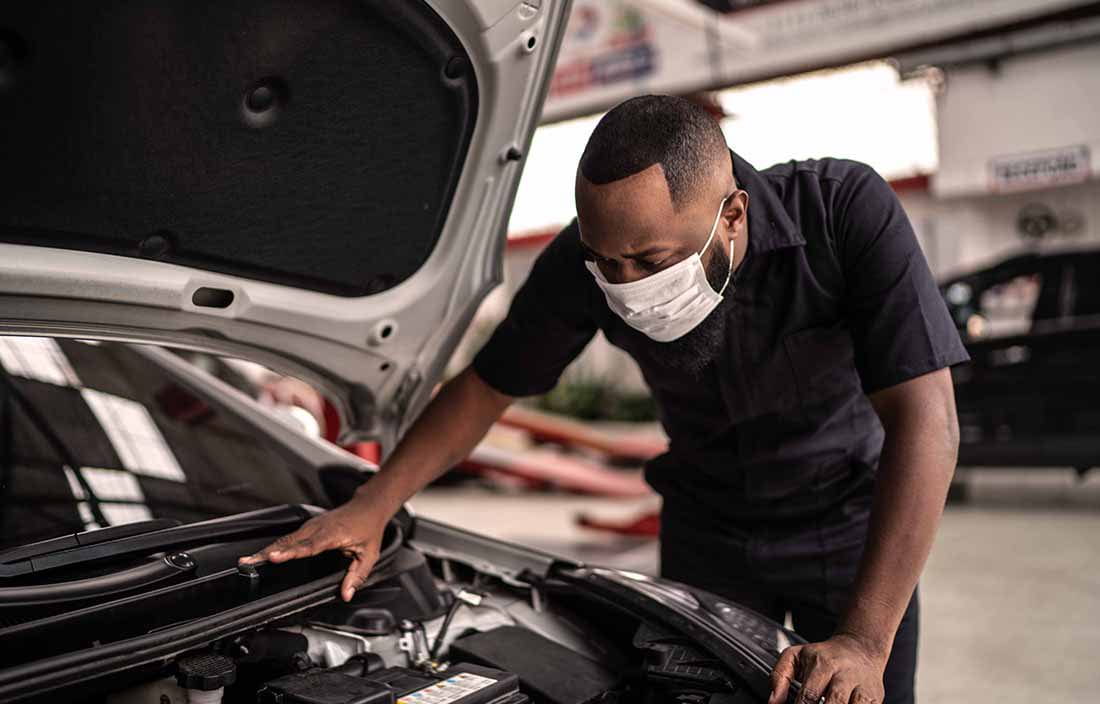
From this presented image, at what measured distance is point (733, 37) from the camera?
616 cm

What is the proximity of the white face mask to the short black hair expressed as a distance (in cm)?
9

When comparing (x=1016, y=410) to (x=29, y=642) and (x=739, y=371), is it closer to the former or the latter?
(x=739, y=371)

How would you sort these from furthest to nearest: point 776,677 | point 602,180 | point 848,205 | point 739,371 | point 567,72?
point 567,72
point 739,371
point 848,205
point 602,180
point 776,677

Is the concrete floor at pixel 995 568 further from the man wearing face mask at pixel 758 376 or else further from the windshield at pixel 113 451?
the windshield at pixel 113 451

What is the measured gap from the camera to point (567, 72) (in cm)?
772

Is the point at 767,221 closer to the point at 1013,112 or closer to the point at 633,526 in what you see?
the point at 633,526

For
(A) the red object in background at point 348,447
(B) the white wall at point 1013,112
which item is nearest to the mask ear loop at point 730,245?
(A) the red object in background at point 348,447

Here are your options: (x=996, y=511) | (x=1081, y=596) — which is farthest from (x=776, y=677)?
(x=996, y=511)

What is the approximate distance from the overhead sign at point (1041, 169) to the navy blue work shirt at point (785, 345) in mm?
7000

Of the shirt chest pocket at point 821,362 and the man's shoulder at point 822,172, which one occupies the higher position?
the man's shoulder at point 822,172

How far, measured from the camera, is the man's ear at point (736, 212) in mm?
1382

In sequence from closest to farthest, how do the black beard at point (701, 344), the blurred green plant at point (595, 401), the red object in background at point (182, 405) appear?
1. the black beard at point (701, 344)
2. the red object in background at point (182, 405)
3. the blurred green plant at point (595, 401)

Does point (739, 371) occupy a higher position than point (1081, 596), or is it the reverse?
point (739, 371)

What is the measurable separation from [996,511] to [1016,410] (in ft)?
2.18
